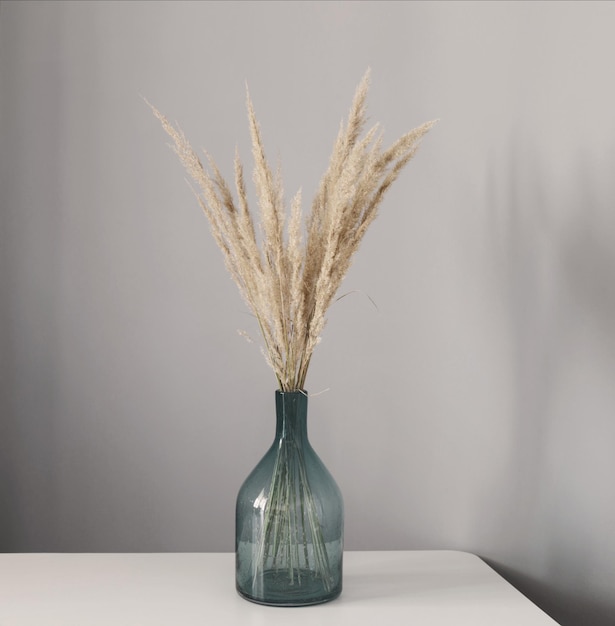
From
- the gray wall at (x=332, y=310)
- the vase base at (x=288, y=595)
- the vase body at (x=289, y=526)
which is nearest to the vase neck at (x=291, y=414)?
the vase body at (x=289, y=526)

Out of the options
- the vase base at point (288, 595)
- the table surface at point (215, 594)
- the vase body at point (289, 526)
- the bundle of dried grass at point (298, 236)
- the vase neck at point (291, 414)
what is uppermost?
the bundle of dried grass at point (298, 236)

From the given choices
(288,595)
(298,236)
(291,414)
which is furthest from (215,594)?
(298,236)

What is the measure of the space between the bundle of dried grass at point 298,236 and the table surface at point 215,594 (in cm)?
30

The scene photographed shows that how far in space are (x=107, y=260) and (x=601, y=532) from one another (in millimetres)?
962

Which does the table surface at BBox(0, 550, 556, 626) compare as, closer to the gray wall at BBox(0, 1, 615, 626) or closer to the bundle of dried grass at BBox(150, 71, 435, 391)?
the gray wall at BBox(0, 1, 615, 626)

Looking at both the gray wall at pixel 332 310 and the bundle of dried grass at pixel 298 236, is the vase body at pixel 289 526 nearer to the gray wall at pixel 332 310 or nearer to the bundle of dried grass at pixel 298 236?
the bundle of dried grass at pixel 298 236

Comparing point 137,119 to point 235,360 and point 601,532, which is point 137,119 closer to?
point 235,360

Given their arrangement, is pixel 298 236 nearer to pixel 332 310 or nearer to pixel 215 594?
pixel 332 310

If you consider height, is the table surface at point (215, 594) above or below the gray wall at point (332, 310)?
below

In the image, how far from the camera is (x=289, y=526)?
41.0 inches

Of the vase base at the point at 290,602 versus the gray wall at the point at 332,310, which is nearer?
the vase base at the point at 290,602

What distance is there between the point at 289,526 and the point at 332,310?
0.44 meters

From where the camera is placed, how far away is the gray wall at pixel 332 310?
4.36ft

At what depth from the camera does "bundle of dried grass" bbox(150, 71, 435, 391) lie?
3.33ft
